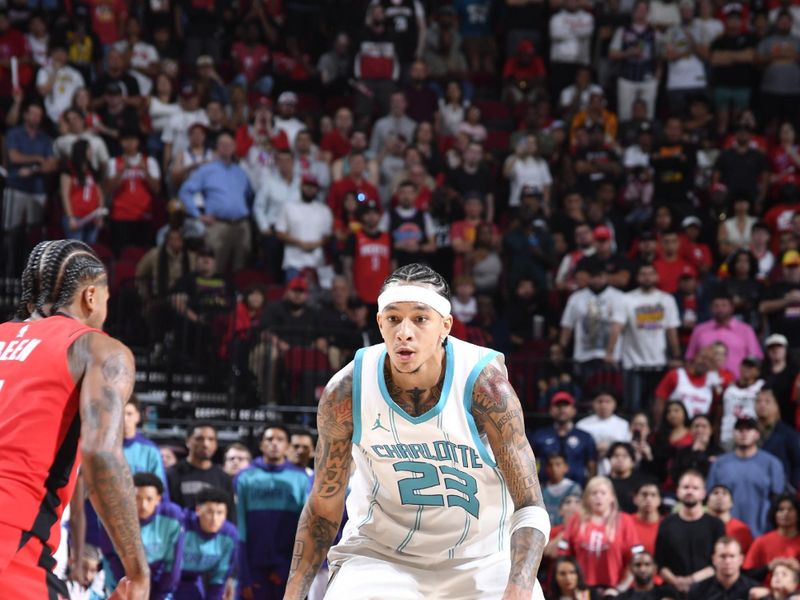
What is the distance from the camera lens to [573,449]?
43.8 feet

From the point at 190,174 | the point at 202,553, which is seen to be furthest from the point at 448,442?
the point at 190,174

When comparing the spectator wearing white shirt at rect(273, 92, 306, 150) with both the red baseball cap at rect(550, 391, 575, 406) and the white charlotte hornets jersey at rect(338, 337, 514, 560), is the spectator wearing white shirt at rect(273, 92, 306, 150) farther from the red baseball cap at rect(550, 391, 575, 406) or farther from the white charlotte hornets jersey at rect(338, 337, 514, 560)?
the white charlotte hornets jersey at rect(338, 337, 514, 560)

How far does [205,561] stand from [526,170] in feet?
28.2

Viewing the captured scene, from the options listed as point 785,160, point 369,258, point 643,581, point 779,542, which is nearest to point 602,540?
point 643,581

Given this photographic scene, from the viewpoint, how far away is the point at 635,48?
19.5m

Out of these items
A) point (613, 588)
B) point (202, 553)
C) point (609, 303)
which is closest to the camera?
point (202, 553)

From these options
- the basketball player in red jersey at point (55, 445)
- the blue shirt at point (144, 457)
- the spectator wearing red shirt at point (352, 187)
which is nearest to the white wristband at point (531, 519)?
the basketball player in red jersey at point (55, 445)

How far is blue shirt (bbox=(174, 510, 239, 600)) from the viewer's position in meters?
11.0

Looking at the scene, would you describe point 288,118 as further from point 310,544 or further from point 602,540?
point 310,544

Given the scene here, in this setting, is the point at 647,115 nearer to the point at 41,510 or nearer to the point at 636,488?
the point at 636,488

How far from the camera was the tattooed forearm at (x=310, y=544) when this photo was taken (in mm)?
5730

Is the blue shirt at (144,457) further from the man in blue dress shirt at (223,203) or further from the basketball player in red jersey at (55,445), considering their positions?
the basketball player in red jersey at (55,445)

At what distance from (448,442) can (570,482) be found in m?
7.49

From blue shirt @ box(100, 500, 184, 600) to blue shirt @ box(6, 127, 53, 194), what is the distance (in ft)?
22.3
